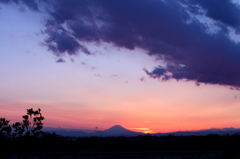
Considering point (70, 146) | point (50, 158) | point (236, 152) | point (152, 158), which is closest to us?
point (236, 152)

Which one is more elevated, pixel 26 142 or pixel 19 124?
pixel 19 124

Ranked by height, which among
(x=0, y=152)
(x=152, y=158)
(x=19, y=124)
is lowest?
(x=152, y=158)

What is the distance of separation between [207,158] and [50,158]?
2641 cm

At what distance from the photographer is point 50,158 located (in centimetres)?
3906

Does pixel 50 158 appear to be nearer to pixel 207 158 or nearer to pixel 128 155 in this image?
pixel 128 155

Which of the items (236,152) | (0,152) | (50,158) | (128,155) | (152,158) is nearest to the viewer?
(0,152)

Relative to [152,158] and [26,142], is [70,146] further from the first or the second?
[26,142]

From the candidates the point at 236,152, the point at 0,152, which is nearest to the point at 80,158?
the point at 236,152

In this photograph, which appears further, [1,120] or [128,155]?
[128,155]

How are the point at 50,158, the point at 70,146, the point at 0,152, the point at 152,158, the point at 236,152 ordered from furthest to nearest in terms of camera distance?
the point at 70,146
the point at 152,158
the point at 50,158
the point at 236,152
the point at 0,152

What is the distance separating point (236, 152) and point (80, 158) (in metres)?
28.7

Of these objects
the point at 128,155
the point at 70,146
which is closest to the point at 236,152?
the point at 128,155

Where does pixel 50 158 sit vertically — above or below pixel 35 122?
below

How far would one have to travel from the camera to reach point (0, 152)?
1753cm
